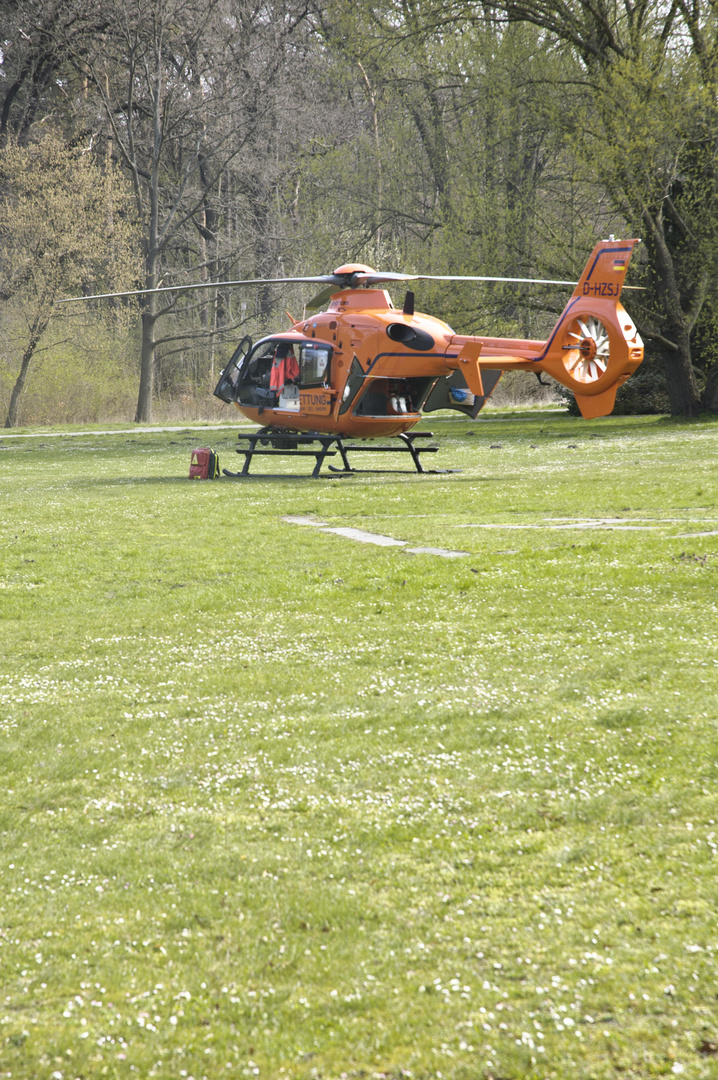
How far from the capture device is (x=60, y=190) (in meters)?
41.0

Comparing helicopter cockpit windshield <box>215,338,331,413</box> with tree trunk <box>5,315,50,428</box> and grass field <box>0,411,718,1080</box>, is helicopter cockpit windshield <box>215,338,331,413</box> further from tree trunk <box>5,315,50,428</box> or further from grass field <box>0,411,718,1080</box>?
tree trunk <box>5,315,50,428</box>

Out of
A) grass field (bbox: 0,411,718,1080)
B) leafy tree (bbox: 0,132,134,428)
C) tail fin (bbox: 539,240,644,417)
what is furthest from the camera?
leafy tree (bbox: 0,132,134,428)

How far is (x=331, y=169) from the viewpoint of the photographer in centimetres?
4147

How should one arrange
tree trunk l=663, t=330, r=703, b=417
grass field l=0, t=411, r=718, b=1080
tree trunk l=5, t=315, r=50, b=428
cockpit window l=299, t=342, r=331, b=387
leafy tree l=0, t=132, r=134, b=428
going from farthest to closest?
tree trunk l=5, t=315, r=50, b=428 < leafy tree l=0, t=132, r=134, b=428 < tree trunk l=663, t=330, r=703, b=417 < cockpit window l=299, t=342, r=331, b=387 < grass field l=0, t=411, r=718, b=1080

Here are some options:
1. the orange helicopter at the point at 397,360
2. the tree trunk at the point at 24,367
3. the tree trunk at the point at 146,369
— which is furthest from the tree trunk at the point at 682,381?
the tree trunk at the point at 24,367

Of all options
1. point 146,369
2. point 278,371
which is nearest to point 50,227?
point 146,369

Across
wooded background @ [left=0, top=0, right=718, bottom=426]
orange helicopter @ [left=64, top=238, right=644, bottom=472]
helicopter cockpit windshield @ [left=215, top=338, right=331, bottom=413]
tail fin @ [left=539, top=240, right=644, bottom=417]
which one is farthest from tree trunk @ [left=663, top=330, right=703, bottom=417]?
helicopter cockpit windshield @ [left=215, top=338, right=331, bottom=413]

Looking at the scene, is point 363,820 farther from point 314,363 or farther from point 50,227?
point 50,227

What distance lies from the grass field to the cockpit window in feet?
37.8

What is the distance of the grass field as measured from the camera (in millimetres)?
3088

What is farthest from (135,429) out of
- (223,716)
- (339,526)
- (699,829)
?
(699,829)

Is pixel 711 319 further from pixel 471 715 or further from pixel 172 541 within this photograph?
pixel 471 715

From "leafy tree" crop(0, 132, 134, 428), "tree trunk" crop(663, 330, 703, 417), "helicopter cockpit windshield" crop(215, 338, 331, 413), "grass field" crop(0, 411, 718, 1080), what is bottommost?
"grass field" crop(0, 411, 718, 1080)

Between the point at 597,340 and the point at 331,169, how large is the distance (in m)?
26.0
